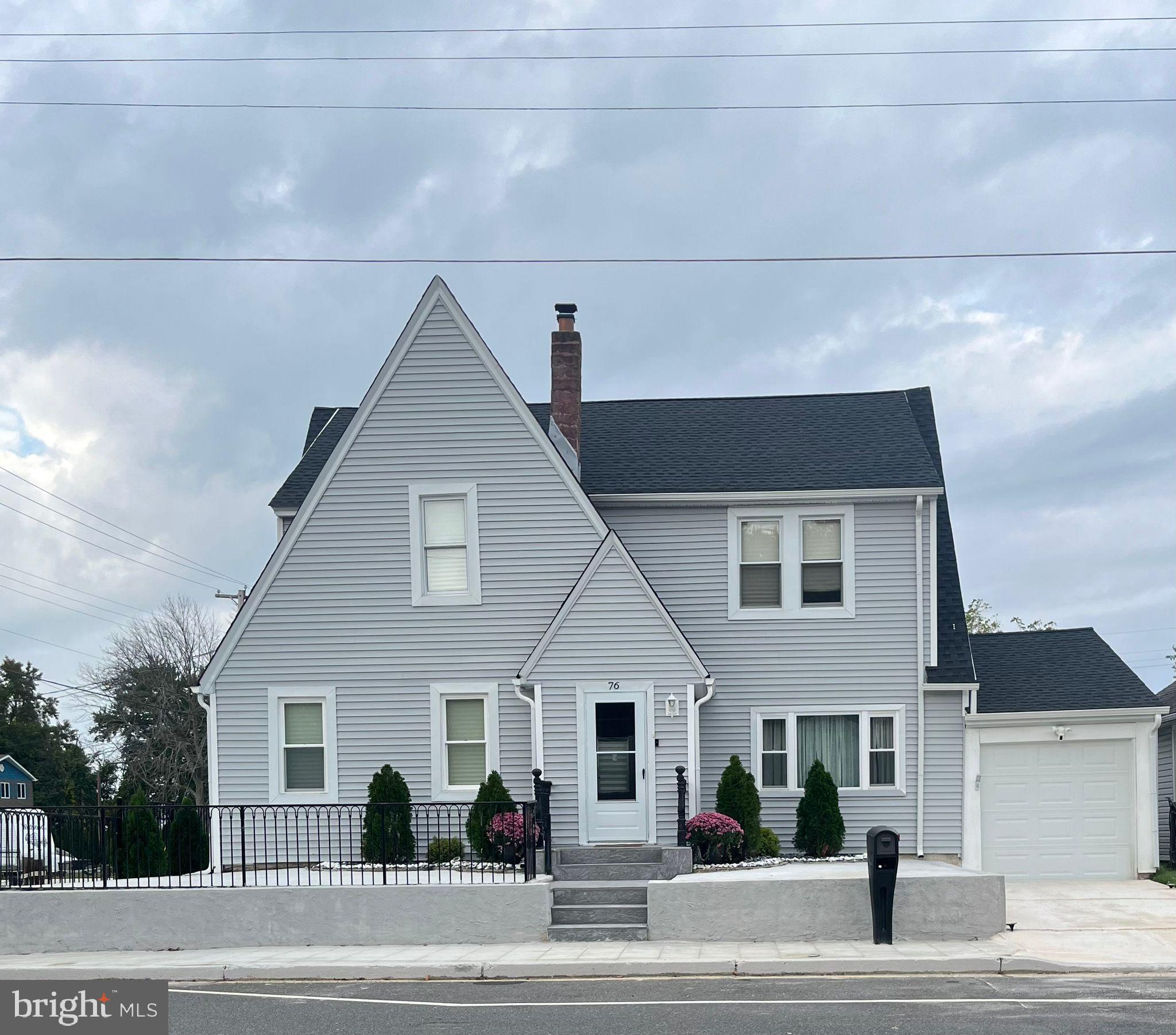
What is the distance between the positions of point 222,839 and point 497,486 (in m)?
7.11

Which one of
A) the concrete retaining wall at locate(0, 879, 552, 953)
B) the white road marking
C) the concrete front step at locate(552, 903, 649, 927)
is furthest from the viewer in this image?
the concrete front step at locate(552, 903, 649, 927)

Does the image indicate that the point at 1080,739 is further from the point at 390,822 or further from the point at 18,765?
the point at 18,765

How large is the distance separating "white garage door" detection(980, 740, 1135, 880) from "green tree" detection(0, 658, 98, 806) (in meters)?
50.7

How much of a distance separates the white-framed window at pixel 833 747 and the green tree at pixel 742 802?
1237 millimetres

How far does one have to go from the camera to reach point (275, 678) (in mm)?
21094

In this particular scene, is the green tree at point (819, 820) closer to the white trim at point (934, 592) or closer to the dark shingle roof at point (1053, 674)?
the white trim at point (934, 592)

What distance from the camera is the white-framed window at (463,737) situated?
2075cm

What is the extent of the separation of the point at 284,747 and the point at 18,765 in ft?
162

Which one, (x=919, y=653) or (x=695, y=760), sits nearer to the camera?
(x=695, y=760)

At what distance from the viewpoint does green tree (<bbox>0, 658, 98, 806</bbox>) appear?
67000 mm

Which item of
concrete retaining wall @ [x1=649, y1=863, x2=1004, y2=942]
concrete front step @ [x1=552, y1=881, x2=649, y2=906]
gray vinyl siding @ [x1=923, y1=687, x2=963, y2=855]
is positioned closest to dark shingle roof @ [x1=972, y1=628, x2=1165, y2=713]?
gray vinyl siding @ [x1=923, y1=687, x2=963, y2=855]

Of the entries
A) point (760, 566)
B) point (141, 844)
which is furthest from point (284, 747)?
point (760, 566)

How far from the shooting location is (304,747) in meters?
21.1

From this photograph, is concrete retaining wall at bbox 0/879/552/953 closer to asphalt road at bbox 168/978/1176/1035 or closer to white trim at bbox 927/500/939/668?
asphalt road at bbox 168/978/1176/1035
